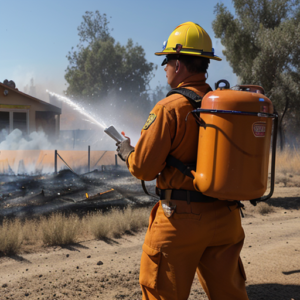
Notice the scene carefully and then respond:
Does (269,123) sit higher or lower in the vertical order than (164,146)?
higher

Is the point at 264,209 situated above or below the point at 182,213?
below

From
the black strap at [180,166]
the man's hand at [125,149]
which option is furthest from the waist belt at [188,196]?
the man's hand at [125,149]

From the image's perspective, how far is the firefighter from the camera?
6.22ft

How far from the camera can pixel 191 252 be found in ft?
6.33

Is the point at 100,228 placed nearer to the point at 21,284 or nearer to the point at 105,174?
the point at 21,284

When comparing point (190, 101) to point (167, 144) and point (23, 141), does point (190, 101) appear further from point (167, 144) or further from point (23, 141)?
point (23, 141)

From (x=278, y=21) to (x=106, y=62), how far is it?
94.0 feet

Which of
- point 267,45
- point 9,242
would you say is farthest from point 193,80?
point 267,45

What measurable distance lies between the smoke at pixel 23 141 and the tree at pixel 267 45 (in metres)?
11.5

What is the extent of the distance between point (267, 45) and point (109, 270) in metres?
15.2

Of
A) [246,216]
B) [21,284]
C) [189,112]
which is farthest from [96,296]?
[246,216]

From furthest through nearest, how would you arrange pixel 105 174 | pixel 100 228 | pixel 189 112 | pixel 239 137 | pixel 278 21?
1. pixel 278 21
2. pixel 105 174
3. pixel 100 228
4. pixel 189 112
5. pixel 239 137

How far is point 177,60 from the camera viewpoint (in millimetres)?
2121

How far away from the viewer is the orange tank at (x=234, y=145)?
1773 millimetres
